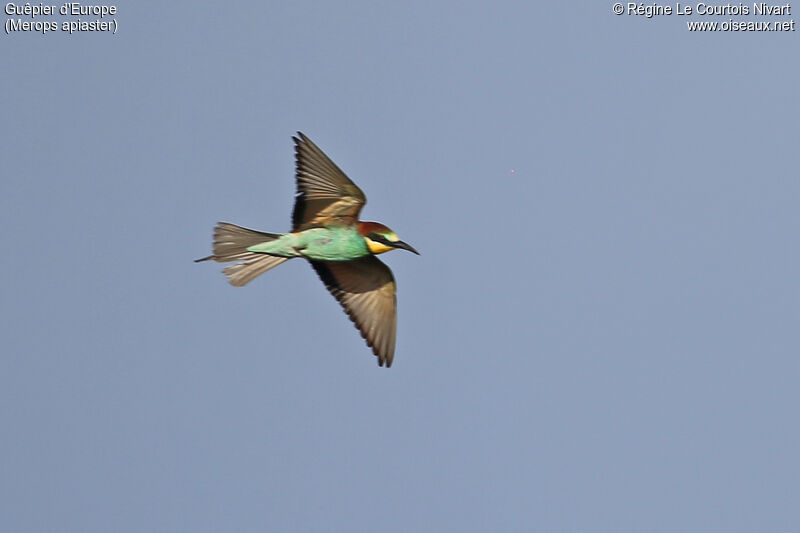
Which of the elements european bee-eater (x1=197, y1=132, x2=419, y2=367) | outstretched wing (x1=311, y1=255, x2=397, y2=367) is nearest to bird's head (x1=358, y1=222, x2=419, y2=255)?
european bee-eater (x1=197, y1=132, x2=419, y2=367)

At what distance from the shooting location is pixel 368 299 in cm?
959

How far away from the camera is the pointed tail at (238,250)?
8883 mm

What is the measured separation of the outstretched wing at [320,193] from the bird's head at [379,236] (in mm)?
93

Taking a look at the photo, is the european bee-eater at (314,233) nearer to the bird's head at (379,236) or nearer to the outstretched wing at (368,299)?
the bird's head at (379,236)

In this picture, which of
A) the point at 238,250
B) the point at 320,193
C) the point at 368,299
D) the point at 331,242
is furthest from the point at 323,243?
the point at 368,299

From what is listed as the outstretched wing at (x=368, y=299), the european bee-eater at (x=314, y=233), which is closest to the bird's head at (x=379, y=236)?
the european bee-eater at (x=314, y=233)

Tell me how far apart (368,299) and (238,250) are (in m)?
1.07

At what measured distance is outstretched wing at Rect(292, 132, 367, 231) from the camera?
8.92 metres

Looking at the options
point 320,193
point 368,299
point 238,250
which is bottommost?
point 368,299

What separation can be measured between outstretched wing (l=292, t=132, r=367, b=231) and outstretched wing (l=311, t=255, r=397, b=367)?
559 mm

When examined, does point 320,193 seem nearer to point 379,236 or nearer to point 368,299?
point 379,236

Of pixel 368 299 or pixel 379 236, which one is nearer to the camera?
pixel 379 236

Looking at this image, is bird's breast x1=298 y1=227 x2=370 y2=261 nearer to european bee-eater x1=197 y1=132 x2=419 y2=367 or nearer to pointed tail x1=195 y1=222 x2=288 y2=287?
european bee-eater x1=197 y1=132 x2=419 y2=367

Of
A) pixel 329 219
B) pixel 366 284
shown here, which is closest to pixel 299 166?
pixel 329 219
